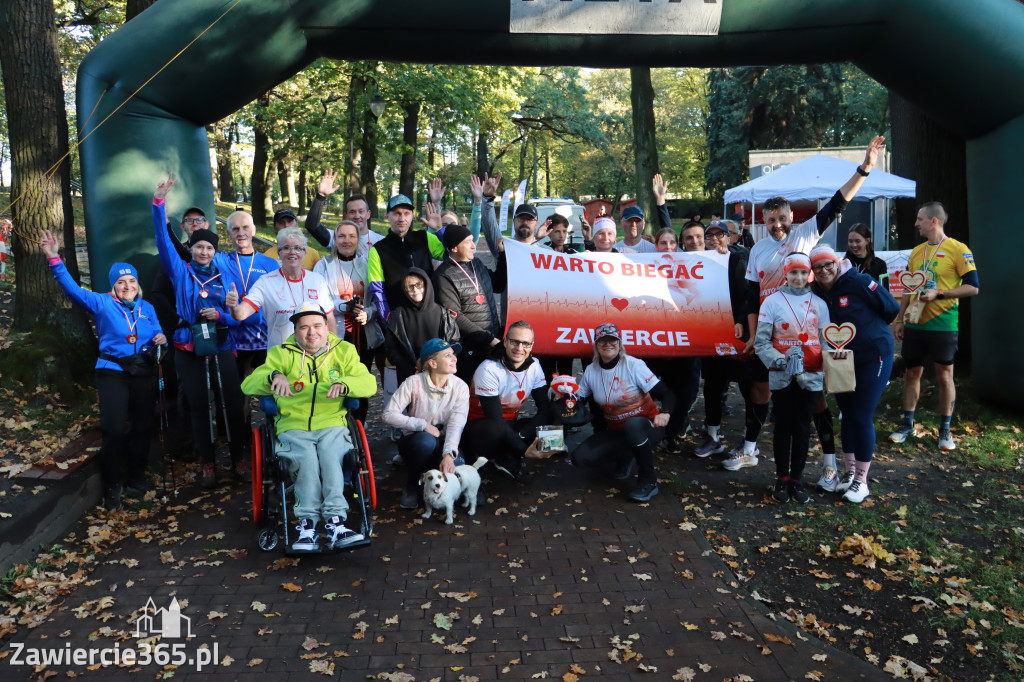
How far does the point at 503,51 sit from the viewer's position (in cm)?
719

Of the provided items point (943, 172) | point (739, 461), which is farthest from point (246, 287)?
point (943, 172)

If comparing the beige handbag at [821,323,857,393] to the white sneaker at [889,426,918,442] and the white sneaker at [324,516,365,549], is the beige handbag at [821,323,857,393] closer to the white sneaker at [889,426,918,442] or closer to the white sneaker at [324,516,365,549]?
the white sneaker at [889,426,918,442]

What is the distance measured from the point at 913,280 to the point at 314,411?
545 cm

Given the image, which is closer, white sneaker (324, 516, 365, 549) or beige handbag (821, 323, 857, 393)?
white sneaker (324, 516, 365, 549)

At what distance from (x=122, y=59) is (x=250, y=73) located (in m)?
1.03

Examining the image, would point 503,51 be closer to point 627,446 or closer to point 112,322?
point 627,446

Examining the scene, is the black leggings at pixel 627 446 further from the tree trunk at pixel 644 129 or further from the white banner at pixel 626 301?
the tree trunk at pixel 644 129

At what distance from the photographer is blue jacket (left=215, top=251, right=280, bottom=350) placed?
22.1ft

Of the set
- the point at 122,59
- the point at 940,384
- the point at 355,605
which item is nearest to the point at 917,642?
the point at 355,605

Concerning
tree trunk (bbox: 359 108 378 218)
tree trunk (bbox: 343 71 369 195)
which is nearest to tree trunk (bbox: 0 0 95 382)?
tree trunk (bbox: 343 71 369 195)

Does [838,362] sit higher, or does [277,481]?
[838,362]

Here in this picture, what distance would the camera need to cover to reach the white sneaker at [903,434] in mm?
7605

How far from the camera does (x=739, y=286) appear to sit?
25.1 ft

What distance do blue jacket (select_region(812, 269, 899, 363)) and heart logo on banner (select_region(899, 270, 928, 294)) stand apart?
58.8 inches
